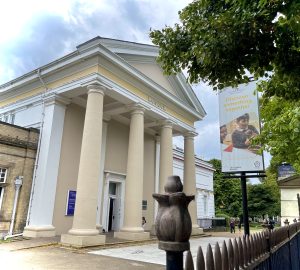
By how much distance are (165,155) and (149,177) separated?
16.1 feet

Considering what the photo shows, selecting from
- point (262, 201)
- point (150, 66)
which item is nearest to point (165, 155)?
point (150, 66)

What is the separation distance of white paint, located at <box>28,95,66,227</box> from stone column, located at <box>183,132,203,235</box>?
930 cm

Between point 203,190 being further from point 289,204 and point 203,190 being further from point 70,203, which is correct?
point 70,203

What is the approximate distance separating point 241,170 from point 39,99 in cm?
1382

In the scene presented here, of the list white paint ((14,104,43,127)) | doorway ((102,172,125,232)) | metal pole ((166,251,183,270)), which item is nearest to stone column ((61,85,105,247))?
white paint ((14,104,43,127))

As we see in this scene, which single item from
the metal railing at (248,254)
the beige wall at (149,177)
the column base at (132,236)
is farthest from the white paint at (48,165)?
the metal railing at (248,254)

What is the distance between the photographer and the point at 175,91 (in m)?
21.7

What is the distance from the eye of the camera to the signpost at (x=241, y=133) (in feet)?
18.6

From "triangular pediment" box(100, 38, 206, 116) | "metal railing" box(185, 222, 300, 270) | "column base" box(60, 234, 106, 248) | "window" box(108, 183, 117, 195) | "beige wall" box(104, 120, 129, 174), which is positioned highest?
"triangular pediment" box(100, 38, 206, 116)

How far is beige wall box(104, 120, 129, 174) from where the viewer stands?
63.8 ft

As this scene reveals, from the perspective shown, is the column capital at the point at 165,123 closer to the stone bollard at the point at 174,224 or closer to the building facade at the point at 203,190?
the building facade at the point at 203,190

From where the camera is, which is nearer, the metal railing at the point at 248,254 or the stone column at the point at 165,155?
the metal railing at the point at 248,254

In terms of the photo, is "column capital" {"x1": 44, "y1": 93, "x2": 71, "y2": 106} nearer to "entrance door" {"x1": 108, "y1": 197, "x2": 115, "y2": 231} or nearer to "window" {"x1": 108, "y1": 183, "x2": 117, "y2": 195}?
"window" {"x1": 108, "y1": 183, "x2": 117, "y2": 195}

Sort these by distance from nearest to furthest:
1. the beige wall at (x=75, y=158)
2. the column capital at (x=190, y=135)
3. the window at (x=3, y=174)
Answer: the window at (x=3, y=174) < the beige wall at (x=75, y=158) < the column capital at (x=190, y=135)
